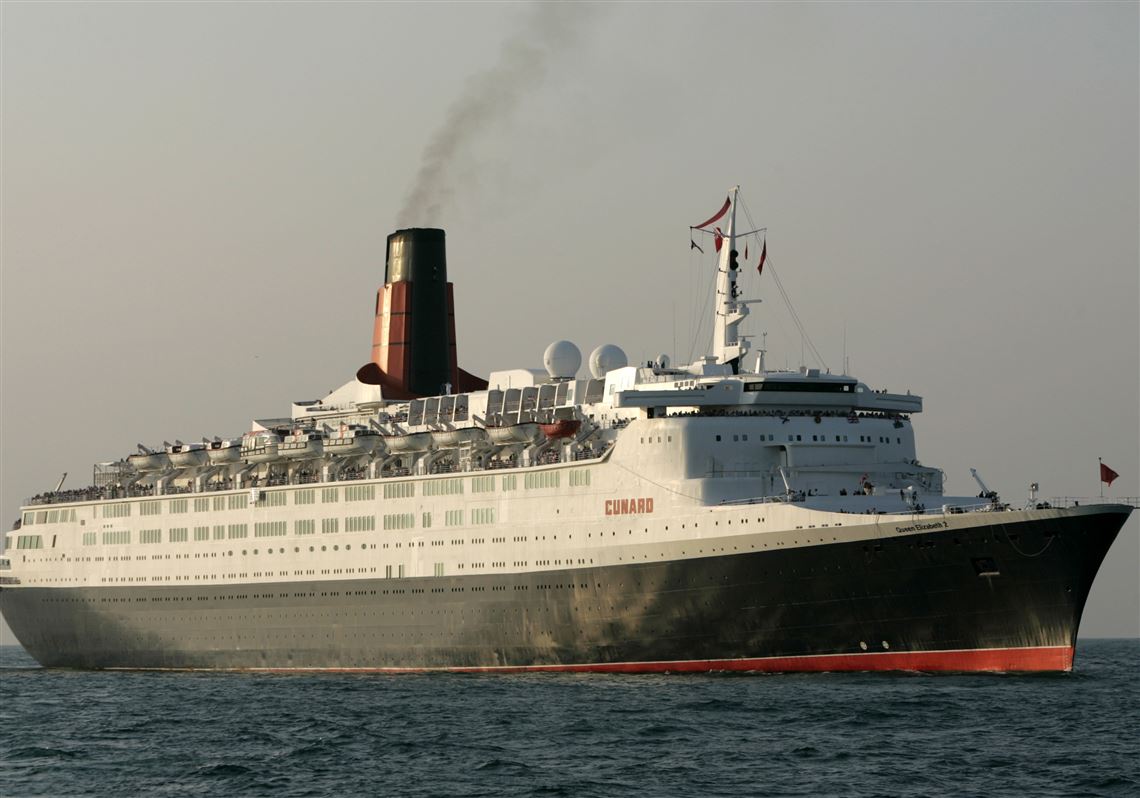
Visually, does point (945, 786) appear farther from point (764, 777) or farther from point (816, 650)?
point (816, 650)

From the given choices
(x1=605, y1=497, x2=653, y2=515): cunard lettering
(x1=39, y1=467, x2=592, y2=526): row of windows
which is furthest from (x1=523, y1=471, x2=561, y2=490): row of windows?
(x1=605, y1=497, x2=653, y2=515): cunard lettering

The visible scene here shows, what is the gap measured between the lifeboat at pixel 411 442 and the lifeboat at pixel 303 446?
391 cm

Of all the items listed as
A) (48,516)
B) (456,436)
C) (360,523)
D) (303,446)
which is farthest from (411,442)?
(48,516)

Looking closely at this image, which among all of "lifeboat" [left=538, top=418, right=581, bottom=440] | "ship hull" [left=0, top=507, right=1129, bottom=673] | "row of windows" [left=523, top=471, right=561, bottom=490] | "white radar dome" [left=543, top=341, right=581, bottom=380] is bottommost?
"ship hull" [left=0, top=507, right=1129, bottom=673]

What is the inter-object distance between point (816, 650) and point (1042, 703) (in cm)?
796

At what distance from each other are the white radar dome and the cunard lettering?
8995 mm

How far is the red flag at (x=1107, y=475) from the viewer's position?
165 feet

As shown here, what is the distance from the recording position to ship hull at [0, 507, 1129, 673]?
4828 centimetres

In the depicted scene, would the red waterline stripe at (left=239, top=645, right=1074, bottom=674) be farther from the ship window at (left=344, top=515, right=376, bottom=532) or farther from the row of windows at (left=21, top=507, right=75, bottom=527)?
the row of windows at (left=21, top=507, right=75, bottom=527)

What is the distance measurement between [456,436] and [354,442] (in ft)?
16.9

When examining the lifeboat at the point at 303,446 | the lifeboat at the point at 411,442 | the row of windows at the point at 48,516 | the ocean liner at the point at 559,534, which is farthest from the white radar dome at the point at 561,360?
the row of windows at the point at 48,516

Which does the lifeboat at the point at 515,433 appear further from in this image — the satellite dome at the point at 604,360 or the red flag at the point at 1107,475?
the red flag at the point at 1107,475

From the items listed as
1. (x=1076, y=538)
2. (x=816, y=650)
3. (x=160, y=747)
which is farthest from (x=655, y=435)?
(x=160, y=747)

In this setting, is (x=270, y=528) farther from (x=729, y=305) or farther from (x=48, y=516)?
(x=729, y=305)
